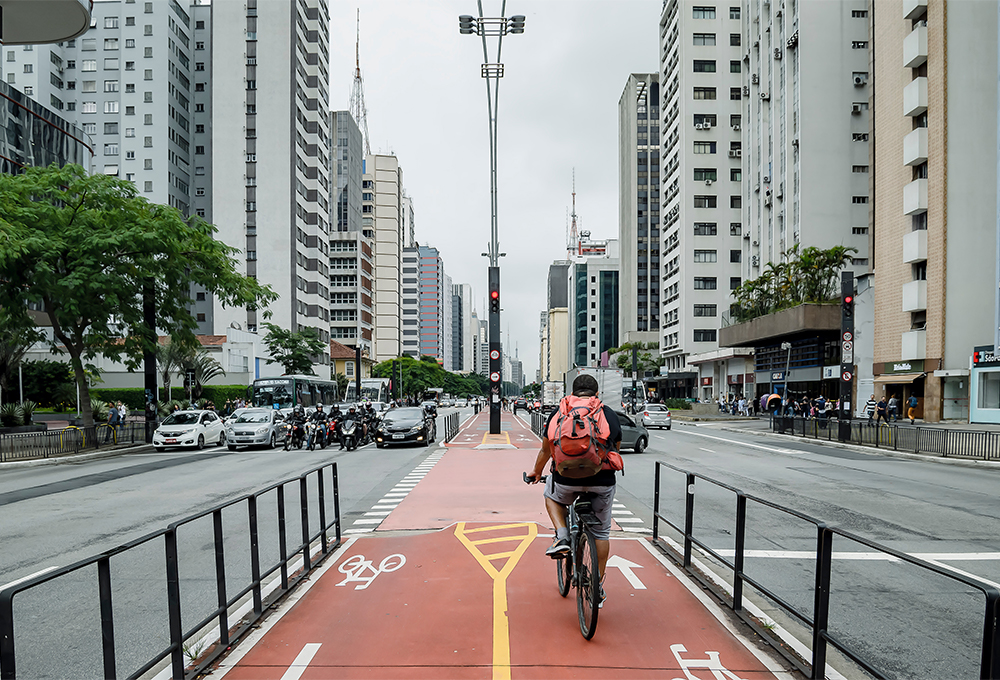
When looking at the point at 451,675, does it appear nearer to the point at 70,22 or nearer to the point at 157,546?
the point at 157,546

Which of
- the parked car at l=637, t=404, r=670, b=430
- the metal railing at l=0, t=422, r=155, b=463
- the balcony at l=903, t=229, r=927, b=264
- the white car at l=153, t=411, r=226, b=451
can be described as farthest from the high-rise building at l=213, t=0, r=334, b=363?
the balcony at l=903, t=229, r=927, b=264

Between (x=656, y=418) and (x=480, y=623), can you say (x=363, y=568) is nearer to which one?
(x=480, y=623)

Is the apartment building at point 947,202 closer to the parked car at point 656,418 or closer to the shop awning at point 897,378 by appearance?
the shop awning at point 897,378

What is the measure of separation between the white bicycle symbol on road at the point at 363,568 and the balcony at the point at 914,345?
3686cm

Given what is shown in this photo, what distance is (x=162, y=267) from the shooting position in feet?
82.3

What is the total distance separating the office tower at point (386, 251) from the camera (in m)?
126

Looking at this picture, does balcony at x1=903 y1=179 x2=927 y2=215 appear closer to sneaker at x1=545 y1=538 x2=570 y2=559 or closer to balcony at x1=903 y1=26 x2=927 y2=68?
balcony at x1=903 y1=26 x2=927 y2=68

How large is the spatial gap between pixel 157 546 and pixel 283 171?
245 ft

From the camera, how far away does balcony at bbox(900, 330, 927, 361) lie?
36.7 meters

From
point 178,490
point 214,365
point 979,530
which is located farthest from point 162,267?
point 214,365

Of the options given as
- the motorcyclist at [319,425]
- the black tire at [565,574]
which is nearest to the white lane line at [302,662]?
the black tire at [565,574]

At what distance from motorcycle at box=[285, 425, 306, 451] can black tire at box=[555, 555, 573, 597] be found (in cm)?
2252

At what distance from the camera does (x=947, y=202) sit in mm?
35969

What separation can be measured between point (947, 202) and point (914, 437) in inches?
718
